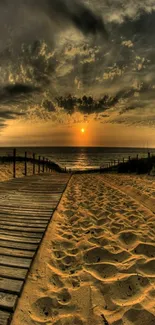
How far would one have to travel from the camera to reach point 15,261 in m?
2.95

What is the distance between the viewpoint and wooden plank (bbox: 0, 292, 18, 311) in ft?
7.05

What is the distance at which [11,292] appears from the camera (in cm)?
235

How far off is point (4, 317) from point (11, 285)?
1.43 ft

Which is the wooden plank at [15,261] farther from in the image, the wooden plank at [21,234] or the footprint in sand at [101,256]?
the footprint in sand at [101,256]

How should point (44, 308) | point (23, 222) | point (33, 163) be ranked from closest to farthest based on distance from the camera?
point (44, 308) → point (23, 222) → point (33, 163)

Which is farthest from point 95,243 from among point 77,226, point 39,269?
point 39,269

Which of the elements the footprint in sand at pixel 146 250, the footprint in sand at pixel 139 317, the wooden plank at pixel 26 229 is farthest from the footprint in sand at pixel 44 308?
the footprint in sand at pixel 146 250

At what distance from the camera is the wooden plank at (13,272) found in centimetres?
262

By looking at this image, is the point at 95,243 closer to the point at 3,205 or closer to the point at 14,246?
the point at 14,246

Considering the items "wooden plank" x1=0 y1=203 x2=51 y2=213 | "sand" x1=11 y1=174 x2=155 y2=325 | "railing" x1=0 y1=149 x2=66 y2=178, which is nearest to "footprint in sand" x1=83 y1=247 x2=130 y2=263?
"sand" x1=11 y1=174 x2=155 y2=325

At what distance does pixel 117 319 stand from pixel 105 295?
39cm

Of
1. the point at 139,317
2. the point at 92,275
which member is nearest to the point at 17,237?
the point at 92,275

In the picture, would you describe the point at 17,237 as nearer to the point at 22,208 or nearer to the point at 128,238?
the point at 22,208

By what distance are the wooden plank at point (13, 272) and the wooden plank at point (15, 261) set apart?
0.08 metres
